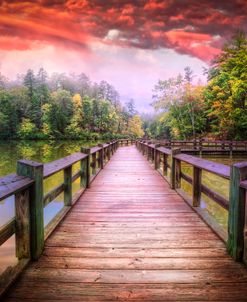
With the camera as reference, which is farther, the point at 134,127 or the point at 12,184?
the point at 134,127

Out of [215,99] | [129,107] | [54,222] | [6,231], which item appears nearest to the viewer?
[6,231]

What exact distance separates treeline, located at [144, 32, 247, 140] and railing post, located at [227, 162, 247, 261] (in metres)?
25.6

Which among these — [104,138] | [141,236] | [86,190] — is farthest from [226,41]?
[104,138]

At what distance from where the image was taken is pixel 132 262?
2.80 m

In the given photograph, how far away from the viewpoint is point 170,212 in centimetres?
470

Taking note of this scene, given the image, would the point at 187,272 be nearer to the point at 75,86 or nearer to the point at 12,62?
the point at 75,86

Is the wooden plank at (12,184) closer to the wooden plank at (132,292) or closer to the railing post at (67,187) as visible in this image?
the wooden plank at (132,292)

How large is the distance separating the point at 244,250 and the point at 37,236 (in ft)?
6.97

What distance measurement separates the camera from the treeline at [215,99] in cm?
2766

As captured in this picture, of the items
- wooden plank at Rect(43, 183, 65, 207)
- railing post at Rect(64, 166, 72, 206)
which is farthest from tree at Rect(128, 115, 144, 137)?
wooden plank at Rect(43, 183, 65, 207)

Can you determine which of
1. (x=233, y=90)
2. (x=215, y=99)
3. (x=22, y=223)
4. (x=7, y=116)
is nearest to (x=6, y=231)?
(x=22, y=223)

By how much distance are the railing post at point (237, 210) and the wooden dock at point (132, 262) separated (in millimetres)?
158

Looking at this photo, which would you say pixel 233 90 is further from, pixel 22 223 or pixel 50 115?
pixel 50 115

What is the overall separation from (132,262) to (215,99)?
3126cm
